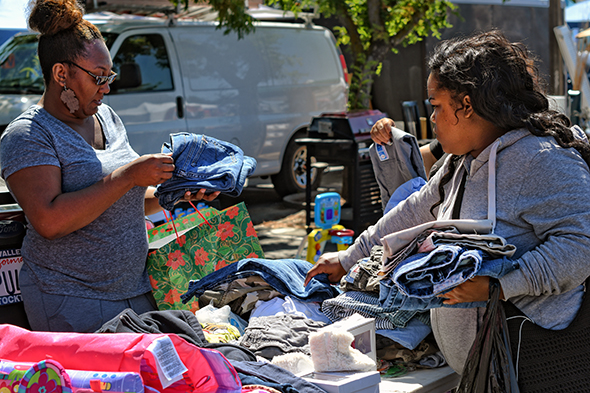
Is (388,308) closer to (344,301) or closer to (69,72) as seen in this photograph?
(344,301)

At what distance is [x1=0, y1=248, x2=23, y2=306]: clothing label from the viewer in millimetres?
2445

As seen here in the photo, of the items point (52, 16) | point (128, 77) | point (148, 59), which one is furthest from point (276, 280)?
point (148, 59)

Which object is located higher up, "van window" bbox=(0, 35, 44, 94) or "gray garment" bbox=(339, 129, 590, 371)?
"van window" bbox=(0, 35, 44, 94)

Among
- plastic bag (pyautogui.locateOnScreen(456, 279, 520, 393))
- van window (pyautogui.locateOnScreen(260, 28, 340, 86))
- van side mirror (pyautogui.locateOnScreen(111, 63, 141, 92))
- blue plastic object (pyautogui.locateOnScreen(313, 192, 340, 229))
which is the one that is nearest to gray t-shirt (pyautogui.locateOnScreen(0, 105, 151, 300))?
plastic bag (pyautogui.locateOnScreen(456, 279, 520, 393))

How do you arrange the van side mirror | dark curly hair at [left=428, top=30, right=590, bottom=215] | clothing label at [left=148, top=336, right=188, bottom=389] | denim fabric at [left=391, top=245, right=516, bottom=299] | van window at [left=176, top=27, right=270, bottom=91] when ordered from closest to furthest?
clothing label at [left=148, top=336, right=188, bottom=389], denim fabric at [left=391, top=245, right=516, bottom=299], dark curly hair at [left=428, top=30, right=590, bottom=215], the van side mirror, van window at [left=176, top=27, right=270, bottom=91]

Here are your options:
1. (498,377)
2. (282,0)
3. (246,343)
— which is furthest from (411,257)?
(282,0)

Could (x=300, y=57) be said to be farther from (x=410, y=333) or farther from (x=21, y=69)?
(x=410, y=333)

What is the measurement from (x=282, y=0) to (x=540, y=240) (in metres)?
6.86

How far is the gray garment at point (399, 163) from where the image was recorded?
138 inches

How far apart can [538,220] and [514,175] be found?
16cm

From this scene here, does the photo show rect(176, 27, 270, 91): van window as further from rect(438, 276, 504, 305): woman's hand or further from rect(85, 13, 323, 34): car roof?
rect(438, 276, 504, 305): woman's hand

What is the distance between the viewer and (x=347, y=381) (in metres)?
1.87

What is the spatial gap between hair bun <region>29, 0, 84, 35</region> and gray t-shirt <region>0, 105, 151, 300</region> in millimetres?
305

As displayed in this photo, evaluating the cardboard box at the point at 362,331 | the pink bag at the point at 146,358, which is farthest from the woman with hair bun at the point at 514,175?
the pink bag at the point at 146,358
